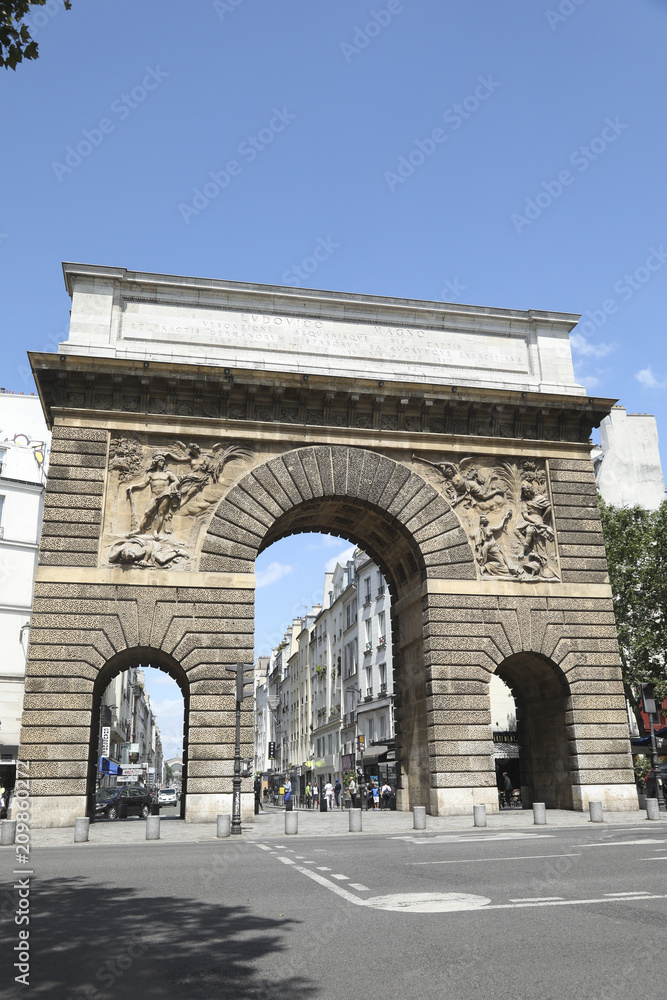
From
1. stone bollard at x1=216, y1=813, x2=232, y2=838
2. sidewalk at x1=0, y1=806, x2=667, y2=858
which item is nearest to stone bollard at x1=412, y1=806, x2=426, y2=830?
sidewalk at x1=0, y1=806, x2=667, y2=858

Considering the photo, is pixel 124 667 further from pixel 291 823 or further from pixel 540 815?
pixel 540 815

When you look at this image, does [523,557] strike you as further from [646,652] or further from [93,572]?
[646,652]

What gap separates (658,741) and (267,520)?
63.0ft

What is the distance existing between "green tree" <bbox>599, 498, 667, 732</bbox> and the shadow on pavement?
37.0 metres

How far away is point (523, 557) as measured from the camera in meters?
28.1

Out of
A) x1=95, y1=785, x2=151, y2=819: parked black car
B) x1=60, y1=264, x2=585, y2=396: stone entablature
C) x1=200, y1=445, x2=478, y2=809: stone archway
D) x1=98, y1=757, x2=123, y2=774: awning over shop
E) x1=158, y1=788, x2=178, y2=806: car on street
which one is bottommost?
x1=158, y1=788, x2=178, y2=806: car on street

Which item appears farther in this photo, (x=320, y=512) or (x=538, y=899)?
(x=320, y=512)

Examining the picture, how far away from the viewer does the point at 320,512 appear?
29.9 metres

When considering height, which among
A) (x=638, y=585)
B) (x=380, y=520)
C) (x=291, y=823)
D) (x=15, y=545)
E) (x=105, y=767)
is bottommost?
(x=291, y=823)

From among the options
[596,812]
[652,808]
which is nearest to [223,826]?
[596,812]

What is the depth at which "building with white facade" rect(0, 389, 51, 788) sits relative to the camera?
132 ft

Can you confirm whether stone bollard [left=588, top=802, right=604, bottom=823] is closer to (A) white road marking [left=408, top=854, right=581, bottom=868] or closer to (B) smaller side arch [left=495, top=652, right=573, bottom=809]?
(B) smaller side arch [left=495, top=652, right=573, bottom=809]

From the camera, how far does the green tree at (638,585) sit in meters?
42.6

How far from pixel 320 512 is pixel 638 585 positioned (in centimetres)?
2260
